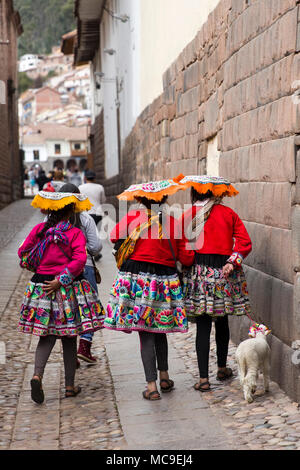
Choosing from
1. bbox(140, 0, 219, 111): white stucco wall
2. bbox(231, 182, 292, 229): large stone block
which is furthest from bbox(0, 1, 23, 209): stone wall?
bbox(231, 182, 292, 229): large stone block

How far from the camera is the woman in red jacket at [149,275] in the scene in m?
5.67

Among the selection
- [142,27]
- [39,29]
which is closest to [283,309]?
[142,27]

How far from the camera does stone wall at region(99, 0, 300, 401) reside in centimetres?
543

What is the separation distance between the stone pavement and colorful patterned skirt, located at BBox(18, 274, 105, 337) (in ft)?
1.80

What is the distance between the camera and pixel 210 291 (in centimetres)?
581

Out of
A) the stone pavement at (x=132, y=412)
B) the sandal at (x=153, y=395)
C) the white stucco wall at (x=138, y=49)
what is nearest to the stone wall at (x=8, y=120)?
the white stucco wall at (x=138, y=49)

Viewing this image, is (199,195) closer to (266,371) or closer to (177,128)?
(266,371)

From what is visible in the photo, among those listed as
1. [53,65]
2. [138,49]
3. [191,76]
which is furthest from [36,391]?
[53,65]

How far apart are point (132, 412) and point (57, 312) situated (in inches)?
36.4

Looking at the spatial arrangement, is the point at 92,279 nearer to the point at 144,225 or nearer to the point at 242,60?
the point at 144,225

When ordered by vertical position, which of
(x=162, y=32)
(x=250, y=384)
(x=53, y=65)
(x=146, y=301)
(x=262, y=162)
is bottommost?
(x=250, y=384)

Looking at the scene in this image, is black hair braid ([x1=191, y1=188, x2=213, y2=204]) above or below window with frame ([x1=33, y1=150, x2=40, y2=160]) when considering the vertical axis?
above

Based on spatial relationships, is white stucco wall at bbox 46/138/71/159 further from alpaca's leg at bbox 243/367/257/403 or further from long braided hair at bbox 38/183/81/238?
alpaca's leg at bbox 243/367/257/403

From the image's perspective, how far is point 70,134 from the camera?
98.1 meters
